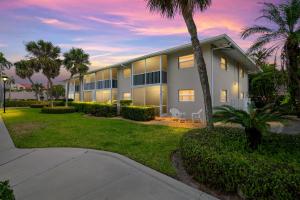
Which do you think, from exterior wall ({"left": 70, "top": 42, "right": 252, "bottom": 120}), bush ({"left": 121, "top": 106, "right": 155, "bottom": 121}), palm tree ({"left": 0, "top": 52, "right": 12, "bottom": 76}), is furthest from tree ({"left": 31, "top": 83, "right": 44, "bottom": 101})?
exterior wall ({"left": 70, "top": 42, "right": 252, "bottom": 120})

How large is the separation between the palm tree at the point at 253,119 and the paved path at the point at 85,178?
2080 mm

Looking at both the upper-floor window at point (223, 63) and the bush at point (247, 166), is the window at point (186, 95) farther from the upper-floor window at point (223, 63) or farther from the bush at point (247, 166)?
the bush at point (247, 166)

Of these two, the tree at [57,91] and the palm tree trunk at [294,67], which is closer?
the palm tree trunk at [294,67]

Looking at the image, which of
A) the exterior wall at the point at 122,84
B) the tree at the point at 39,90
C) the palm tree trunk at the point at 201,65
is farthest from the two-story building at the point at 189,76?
the tree at the point at 39,90

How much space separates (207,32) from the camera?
15.9m

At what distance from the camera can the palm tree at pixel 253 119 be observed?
4.98 metres

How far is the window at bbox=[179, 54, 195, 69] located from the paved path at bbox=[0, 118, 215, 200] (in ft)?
40.1

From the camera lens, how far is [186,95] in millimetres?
17297

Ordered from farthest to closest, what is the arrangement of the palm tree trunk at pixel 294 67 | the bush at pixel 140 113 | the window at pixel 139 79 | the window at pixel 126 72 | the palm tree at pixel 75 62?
the palm tree at pixel 75 62
the window at pixel 126 72
the window at pixel 139 79
the bush at pixel 140 113
the palm tree trunk at pixel 294 67

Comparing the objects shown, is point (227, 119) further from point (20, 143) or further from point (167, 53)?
point (167, 53)

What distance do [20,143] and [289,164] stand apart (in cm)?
1005

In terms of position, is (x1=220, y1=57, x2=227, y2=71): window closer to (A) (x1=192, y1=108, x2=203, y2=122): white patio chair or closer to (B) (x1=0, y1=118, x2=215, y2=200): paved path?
A: (A) (x1=192, y1=108, x2=203, y2=122): white patio chair

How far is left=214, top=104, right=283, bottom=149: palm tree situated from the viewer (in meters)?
4.98

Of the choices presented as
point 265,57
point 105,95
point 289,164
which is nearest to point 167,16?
point 265,57
